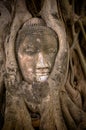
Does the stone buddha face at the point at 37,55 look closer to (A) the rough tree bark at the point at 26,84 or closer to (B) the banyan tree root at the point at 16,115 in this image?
(A) the rough tree bark at the point at 26,84

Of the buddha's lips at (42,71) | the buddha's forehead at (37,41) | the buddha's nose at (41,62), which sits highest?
the buddha's forehead at (37,41)

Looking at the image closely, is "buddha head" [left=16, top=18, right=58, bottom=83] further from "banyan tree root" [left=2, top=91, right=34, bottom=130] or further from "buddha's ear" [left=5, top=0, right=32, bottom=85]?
"banyan tree root" [left=2, top=91, right=34, bottom=130]

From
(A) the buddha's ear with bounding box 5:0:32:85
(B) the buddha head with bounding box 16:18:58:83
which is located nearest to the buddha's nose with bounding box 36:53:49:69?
(B) the buddha head with bounding box 16:18:58:83

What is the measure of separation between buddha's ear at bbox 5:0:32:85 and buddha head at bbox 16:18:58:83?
0.03 m

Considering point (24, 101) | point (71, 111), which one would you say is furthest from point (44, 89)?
point (71, 111)

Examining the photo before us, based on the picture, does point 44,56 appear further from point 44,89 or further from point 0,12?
point 0,12

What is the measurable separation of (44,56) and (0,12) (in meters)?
0.42

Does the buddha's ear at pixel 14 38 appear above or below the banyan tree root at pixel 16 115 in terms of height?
above

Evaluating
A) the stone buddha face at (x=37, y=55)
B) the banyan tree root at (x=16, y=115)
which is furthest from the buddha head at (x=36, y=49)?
the banyan tree root at (x=16, y=115)

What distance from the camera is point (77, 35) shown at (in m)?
2.11

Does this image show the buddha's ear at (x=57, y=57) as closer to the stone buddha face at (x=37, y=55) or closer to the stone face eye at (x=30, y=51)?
the stone buddha face at (x=37, y=55)

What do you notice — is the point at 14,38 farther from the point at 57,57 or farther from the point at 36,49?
the point at 57,57

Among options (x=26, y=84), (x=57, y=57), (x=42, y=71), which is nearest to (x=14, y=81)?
(x=26, y=84)

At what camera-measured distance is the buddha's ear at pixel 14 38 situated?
1.84 m
